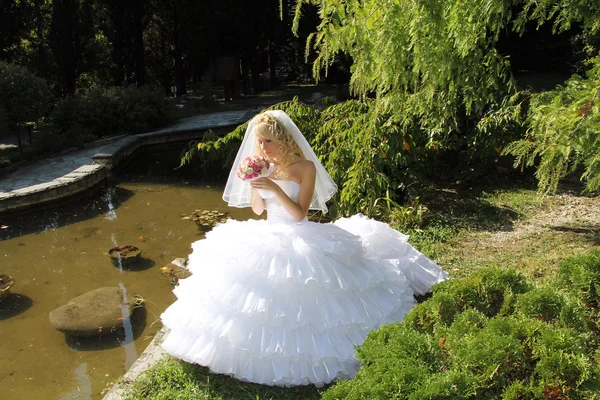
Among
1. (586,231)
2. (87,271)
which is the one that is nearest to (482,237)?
(586,231)

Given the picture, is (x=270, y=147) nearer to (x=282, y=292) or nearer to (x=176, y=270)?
(x=282, y=292)

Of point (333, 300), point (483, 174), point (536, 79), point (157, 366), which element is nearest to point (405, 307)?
point (333, 300)

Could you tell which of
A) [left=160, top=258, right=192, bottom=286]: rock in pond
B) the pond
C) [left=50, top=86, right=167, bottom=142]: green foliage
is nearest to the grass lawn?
the pond

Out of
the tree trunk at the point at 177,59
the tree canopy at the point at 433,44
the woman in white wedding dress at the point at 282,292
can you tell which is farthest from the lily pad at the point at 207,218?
the tree trunk at the point at 177,59

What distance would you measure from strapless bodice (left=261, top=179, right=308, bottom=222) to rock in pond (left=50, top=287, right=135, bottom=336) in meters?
2.28

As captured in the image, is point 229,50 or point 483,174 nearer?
point 483,174

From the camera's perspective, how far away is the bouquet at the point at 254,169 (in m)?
3.70

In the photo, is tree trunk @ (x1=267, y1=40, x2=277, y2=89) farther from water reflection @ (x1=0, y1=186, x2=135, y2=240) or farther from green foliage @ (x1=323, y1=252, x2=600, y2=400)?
green foliage @ (x1=323, y1=252, x2=600, y2=400)

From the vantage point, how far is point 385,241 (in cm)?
445

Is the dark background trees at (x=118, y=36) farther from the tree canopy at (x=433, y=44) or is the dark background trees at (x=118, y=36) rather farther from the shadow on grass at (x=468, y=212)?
the tree canopy at (x=433, y=44)

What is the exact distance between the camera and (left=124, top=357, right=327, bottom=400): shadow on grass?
10.8 ft

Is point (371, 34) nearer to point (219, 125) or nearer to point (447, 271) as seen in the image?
point (447, 271)

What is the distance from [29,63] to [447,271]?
59.2 ft

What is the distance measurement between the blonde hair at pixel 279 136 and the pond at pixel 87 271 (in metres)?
2.30
